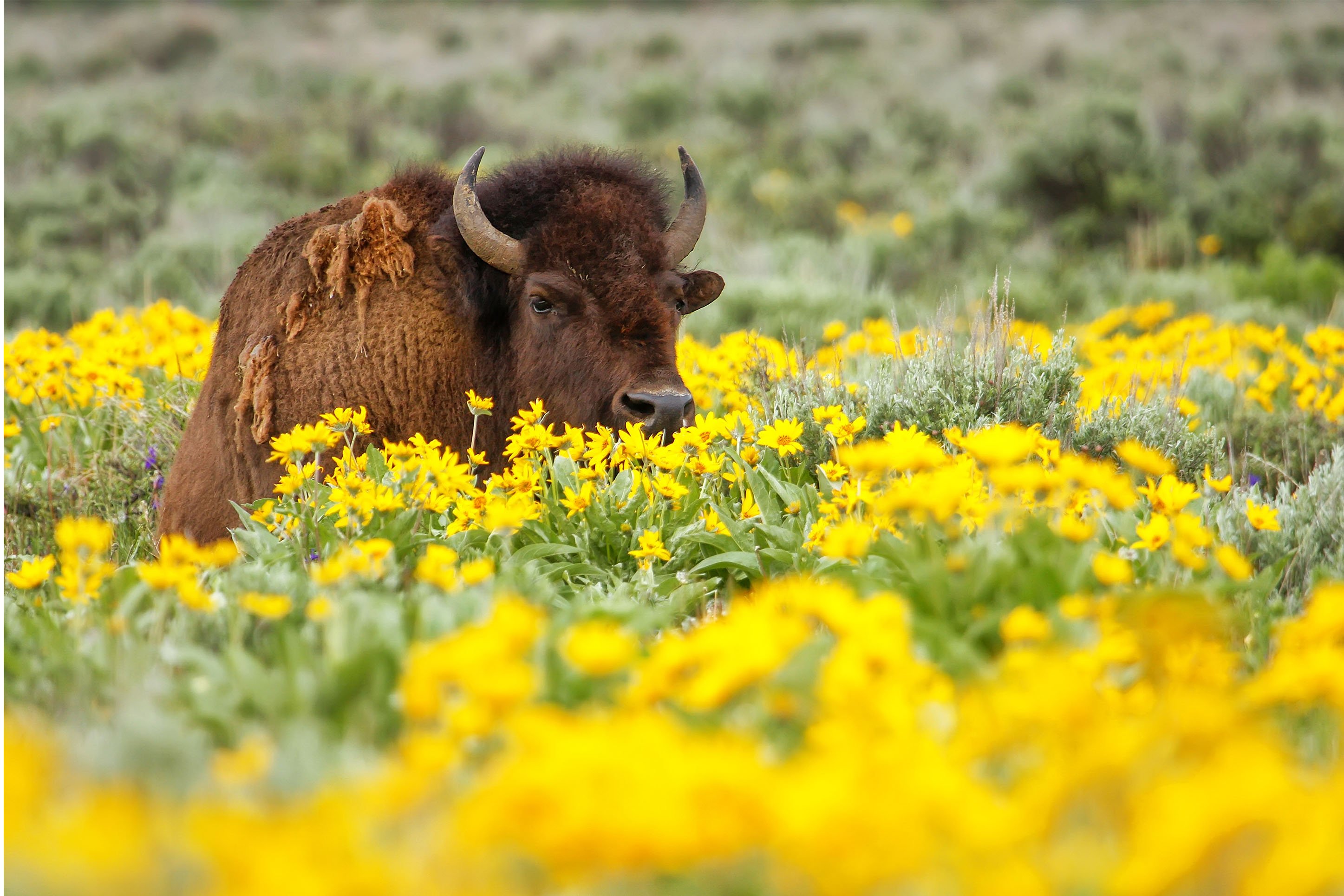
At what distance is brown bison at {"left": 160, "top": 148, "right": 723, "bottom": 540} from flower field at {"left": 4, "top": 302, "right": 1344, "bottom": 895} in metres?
0.22

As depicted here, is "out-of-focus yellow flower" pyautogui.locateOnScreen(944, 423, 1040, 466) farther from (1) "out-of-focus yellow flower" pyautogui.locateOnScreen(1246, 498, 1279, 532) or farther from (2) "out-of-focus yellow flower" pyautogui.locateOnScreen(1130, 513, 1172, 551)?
(1) "out-of-focus yellow flower" pyautogui.locateOnScreen(1246, 498, 1279, 532)

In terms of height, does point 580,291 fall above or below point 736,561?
above

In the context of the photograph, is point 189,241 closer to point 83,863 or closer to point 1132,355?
point 1132,355

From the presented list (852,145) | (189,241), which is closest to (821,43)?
(852,145)

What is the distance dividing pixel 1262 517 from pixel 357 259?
3.30 m

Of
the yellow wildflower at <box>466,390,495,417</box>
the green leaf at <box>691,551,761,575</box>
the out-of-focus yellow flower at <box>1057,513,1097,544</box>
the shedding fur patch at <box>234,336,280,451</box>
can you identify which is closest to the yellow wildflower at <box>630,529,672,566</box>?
the green leaf at <box>691,551,761,575</box>

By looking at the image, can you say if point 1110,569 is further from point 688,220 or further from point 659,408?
point 688,220

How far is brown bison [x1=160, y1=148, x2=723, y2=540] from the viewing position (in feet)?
15.7

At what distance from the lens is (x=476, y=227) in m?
4.80

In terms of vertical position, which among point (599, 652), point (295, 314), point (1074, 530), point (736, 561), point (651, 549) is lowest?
point (736, 561)

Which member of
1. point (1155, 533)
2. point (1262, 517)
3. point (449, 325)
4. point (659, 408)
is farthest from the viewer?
point (449, 325)

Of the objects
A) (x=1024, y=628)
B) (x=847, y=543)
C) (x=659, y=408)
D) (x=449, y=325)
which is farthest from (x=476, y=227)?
(x=1024, y=628)

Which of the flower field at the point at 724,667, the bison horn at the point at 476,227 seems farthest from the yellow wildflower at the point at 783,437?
the bison horn at the point at 476,227

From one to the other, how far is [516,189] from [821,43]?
29039 millimetres
